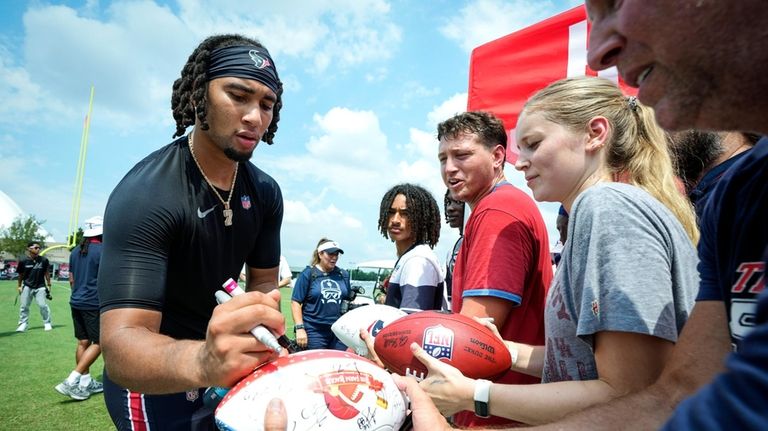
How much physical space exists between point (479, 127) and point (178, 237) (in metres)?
2.10

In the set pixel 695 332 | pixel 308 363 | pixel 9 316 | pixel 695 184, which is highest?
pixel 695 184

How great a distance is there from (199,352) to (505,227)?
156 cm

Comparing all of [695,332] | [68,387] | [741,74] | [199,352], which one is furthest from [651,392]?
[68,387]

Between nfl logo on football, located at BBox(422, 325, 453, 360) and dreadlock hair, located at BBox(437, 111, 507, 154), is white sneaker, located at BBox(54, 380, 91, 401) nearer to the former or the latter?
dreadlock hair, located at BBox(437, 111, 507, 154)

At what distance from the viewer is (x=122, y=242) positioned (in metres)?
2.04

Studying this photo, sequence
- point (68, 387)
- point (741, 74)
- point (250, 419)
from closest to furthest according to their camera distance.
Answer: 1. point (741, 74)
2. point (250, 419)
3. point (68, 387)

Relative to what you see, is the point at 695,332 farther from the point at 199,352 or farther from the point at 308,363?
the point at 199,352

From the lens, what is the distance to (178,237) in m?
2.28

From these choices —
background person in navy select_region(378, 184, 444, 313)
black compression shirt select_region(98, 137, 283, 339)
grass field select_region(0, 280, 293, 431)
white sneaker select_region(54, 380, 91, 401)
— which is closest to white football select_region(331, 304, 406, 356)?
→ black compression shirt select_region(98, 137, 283, 339)

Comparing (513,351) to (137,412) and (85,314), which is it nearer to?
(137,412)

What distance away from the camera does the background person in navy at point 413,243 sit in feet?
14.8

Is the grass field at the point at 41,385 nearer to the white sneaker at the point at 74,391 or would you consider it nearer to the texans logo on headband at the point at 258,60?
the white sneaker at the point at 74,391

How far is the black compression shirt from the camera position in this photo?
79.5 inches

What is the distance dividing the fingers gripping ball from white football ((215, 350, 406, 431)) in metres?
0.38
